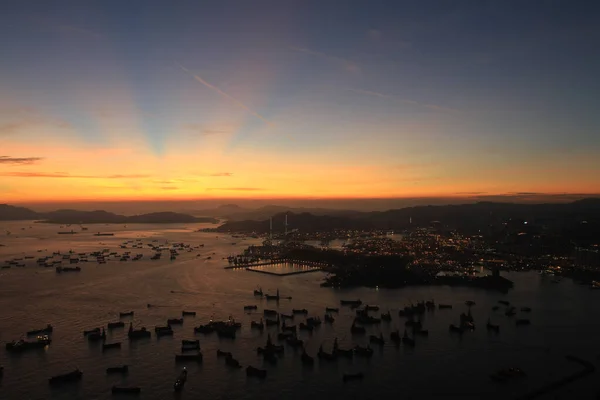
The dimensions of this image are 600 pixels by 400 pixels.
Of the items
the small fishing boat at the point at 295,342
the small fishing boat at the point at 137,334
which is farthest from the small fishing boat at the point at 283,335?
the small fishing boat at the point at 137,334

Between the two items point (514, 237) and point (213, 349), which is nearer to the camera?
point (213, 349)

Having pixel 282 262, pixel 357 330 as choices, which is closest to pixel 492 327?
pixel 357 330

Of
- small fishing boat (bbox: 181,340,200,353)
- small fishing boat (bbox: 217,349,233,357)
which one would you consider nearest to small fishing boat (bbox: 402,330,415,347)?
small fishing boat (bbox: 217,349,233,357)

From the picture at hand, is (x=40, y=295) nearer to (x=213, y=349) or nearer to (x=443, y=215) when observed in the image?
(x=213, y=349)

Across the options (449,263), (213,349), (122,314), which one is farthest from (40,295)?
(449,263)

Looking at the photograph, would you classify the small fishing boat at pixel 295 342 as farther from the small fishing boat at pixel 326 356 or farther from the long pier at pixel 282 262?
the long pier at pixel 282 262

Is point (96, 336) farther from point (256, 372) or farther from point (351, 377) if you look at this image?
point (351, 377)
